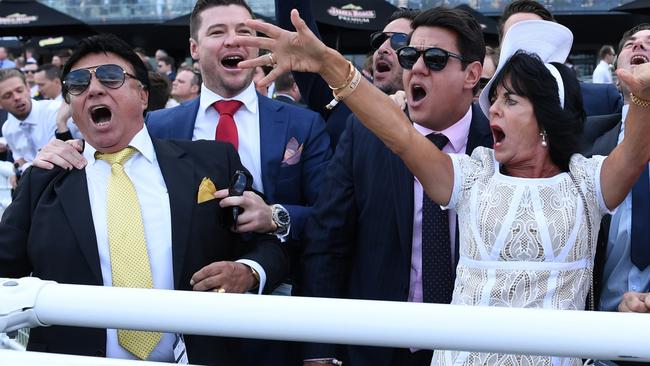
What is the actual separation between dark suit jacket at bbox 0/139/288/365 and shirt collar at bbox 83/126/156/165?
3 centimetres

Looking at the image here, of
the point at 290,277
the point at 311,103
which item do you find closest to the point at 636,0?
the point at 311,103

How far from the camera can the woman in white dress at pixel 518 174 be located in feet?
8.48

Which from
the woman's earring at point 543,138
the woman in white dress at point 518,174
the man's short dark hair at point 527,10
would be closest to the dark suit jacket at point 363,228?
the woman in white dress at point 518,174

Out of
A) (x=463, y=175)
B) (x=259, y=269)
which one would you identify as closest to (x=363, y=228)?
(x=259, y=269)

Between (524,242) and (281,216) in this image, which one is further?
(281,216)

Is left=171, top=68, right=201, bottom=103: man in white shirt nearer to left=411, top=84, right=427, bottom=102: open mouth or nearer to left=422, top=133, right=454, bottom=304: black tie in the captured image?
left=411, top=84, right=427, bottom=102: open mouth

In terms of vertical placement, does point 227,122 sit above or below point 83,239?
above

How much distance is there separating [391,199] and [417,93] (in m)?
0.41

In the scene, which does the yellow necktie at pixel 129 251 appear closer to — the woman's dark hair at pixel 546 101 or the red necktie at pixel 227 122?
the red necktie at pixel 227 122

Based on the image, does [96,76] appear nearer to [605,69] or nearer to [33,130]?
[33,130]

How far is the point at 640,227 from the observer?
3.18 metres

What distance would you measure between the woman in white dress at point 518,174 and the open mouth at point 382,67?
187 centimetres

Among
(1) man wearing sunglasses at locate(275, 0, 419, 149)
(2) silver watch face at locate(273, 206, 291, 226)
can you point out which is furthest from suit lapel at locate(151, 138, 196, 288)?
(1) man wearing sunglasses at locate(275, 0, 419, 149)

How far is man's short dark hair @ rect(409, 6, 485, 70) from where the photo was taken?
10.7 feet
